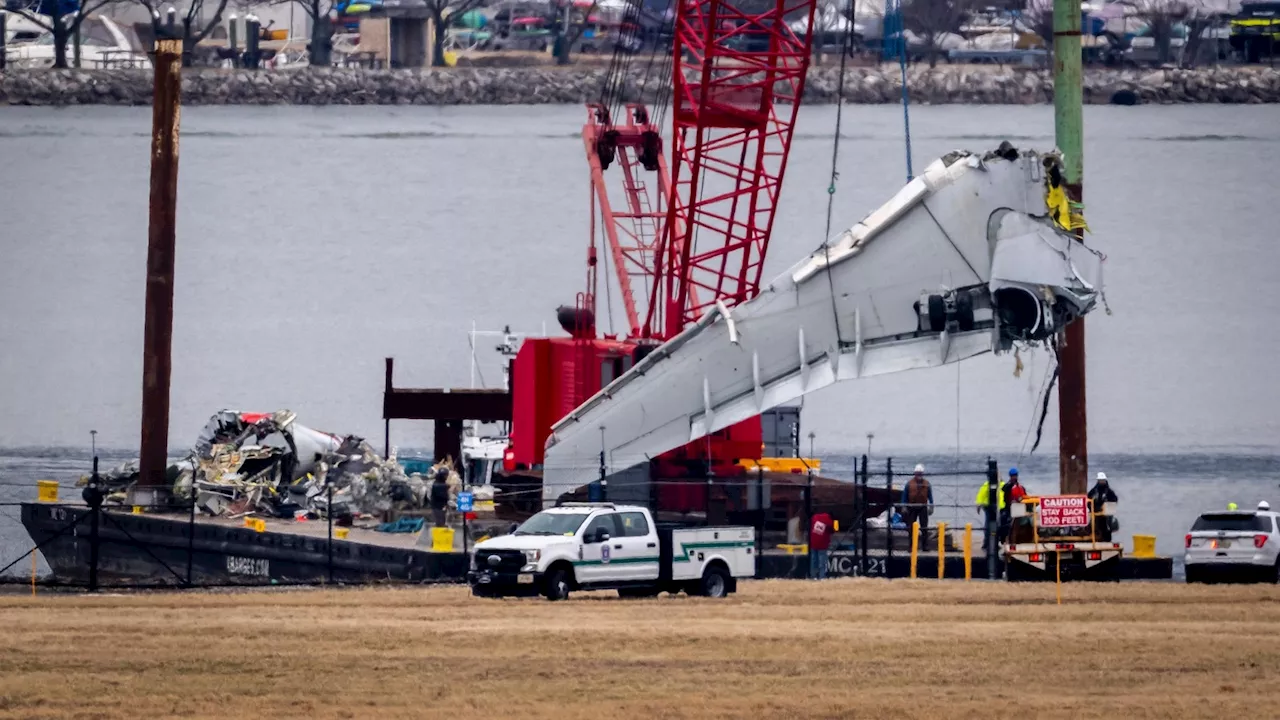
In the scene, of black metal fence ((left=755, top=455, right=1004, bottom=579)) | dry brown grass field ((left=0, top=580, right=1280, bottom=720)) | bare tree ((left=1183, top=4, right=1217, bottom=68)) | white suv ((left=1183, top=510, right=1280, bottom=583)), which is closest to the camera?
dry brown grass field ((left=0, top=580, right=1280, bottom=720))

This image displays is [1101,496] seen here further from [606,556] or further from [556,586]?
[556,586]

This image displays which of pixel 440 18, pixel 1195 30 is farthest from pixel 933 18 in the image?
pixel 440 18

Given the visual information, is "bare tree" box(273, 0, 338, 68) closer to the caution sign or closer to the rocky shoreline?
the rocky shoreline

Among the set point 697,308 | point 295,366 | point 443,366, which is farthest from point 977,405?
point 697,308

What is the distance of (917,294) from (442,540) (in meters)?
10.2

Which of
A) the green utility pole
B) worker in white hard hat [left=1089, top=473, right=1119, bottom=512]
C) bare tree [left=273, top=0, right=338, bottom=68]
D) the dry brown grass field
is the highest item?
bare tree [left=273, top=0, right=338, bottom=68]

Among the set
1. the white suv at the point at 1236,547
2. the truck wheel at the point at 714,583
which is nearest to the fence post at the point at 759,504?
the truck wheel at the point at 714,583

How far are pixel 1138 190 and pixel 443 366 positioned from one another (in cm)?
9115

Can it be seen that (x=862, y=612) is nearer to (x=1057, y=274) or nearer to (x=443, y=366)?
(x=1057, y=274)

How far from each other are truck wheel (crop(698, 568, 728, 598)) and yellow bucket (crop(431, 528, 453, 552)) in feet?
25.6

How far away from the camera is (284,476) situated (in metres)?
53.7

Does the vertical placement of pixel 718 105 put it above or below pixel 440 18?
below

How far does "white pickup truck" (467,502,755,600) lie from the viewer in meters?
35.4

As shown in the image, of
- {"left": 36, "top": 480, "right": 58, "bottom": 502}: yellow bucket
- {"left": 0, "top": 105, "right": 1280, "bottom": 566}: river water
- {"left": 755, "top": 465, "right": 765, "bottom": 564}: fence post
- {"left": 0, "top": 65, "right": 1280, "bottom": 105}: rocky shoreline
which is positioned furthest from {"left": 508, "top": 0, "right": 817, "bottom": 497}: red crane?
{"left": 0, "top": 65, "right": 1280, "bottom": 105}: rocky shoreline
